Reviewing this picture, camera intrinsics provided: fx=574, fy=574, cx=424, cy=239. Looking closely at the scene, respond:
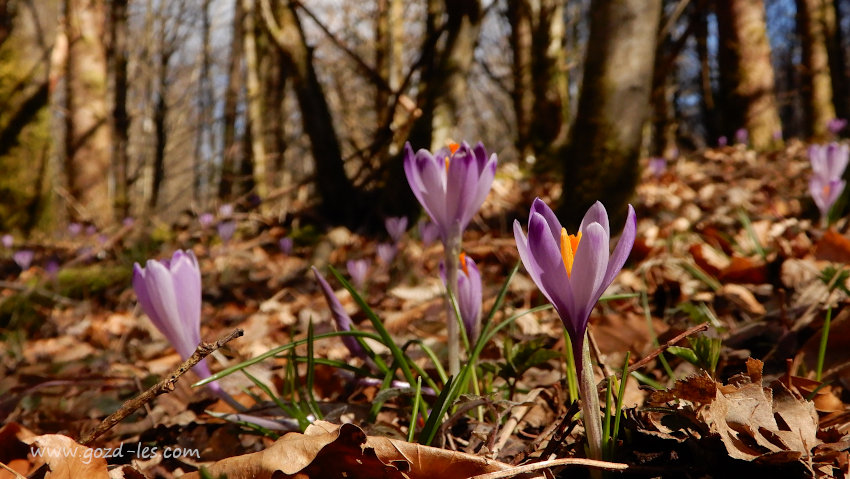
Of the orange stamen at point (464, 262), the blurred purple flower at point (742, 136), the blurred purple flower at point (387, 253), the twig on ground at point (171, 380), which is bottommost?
the blurred purple flower at point (387, 253)

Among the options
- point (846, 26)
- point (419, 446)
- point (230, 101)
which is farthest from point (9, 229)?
point (846, 26)

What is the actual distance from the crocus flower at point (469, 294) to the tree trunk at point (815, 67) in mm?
9002

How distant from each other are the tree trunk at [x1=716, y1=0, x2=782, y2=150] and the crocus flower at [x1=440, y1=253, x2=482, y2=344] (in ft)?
25.7

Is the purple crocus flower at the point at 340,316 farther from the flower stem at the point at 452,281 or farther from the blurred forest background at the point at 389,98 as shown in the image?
the blurred forest background at the point at 389,98

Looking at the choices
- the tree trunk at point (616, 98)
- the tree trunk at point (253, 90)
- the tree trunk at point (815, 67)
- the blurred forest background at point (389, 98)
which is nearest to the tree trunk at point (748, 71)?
the blurred forest background at point (389, 98)

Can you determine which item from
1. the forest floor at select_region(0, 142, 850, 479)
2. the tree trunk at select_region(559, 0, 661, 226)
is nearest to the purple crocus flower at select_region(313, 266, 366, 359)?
the forest floor at select_region(0, 142, 850, 479)

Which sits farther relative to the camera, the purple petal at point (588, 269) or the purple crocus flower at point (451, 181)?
the purple crocus flower at point (451, 181)

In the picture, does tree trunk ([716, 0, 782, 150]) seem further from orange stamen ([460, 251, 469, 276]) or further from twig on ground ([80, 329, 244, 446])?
twig on ground ([80, 329, 244, 446])

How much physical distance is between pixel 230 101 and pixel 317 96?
525 centimetres

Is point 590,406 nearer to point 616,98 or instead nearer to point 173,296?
point 173,296

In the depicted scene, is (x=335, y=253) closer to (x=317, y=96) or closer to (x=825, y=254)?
(x=317, y=96)

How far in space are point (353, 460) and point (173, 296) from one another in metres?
0.45

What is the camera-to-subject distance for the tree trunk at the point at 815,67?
28.1 ft

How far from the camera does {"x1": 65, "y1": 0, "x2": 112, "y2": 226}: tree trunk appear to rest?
824 centimetres
